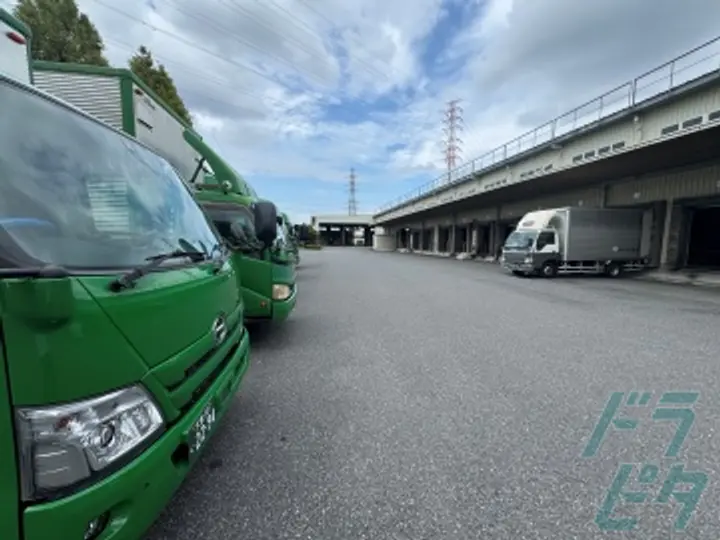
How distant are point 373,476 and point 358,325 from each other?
4500mm

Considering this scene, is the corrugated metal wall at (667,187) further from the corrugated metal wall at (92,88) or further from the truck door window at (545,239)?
the corrugated metal wall at (92,88)

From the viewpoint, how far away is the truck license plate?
5.93 ft

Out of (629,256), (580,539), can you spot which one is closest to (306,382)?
(580,539)

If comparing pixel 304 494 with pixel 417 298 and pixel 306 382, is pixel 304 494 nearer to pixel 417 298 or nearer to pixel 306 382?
pixel 306 382

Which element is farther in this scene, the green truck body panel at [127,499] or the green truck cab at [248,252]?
the green truck cab at [248,252]

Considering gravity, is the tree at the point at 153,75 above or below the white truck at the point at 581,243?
above

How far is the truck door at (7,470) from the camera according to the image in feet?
3.57

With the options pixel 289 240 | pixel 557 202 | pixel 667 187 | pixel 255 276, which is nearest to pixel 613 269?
pixel 667 187

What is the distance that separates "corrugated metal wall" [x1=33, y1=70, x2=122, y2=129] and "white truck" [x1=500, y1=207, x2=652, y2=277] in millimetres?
15970

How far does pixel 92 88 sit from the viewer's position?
15.2ft

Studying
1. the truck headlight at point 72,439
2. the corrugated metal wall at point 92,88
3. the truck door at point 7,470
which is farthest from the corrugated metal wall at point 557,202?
the truck door at point 7,470

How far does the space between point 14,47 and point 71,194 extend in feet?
9.37

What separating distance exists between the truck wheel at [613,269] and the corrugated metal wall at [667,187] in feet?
10.7

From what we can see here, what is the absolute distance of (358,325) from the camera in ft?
22.9
